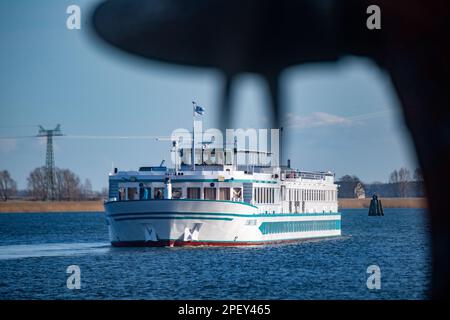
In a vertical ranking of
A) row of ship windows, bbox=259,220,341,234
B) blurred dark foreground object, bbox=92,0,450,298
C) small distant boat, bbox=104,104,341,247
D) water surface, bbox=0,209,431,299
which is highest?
blurred dark foreground object, bbox=92,0,450,298

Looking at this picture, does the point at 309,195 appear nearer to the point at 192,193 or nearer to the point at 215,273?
the point at 192,193

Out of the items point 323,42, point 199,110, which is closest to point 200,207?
point 199,110

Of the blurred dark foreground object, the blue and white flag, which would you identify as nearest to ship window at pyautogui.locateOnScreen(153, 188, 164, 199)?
the blue and white flag

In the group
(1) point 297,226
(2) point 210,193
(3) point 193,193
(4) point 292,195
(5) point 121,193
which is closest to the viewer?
(3) point 193,193

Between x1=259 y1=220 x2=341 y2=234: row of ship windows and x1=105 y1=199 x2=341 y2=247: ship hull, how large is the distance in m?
1.88

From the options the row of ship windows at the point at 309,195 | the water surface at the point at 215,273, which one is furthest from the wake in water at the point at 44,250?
the row of ship windows at the point at 309,195

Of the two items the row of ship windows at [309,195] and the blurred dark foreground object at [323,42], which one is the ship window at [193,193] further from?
the blurred dark foreground object at [323,42]

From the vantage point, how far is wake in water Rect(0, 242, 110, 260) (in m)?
37.4

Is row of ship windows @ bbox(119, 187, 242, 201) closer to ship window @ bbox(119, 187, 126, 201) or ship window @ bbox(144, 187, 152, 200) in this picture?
ship window @ bbox(144, 187, 152, 200)

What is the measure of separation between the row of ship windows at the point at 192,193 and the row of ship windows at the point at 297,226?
219cm

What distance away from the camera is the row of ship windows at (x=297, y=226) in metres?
40.0

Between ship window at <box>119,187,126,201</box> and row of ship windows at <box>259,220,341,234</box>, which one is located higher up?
ship window at <box>119,187,126,201</box>

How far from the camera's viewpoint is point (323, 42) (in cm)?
1320

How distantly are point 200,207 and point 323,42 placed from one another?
2206 cm
